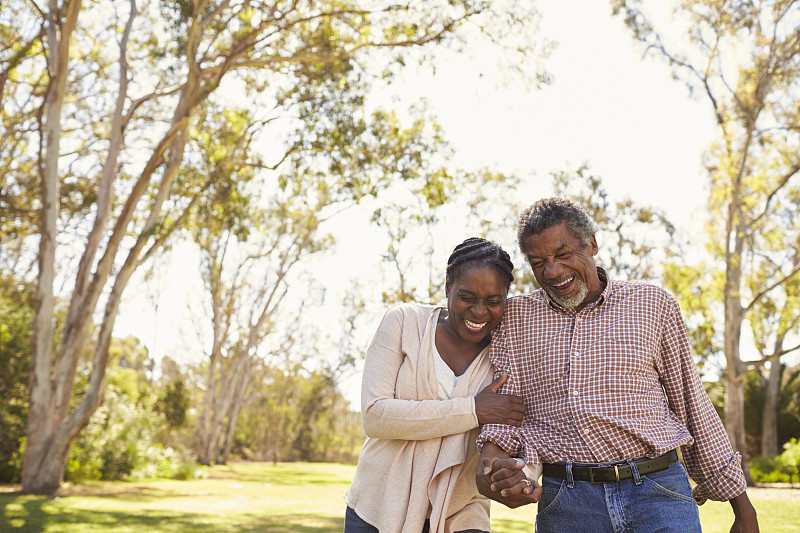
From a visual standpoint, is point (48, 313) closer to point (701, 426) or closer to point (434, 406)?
point (434, 406)

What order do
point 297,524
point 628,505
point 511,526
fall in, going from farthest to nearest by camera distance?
point 511,526 < point 297,524 < point 628,505

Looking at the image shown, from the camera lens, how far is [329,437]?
149 feet

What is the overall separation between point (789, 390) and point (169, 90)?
2006 centimetres

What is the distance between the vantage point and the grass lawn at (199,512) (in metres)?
9.10

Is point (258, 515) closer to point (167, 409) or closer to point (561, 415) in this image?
point (561, 415)

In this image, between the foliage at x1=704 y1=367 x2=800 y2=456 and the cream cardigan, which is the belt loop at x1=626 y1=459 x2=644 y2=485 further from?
the foliage at x1=704 y1=367 x2=800 y2=456

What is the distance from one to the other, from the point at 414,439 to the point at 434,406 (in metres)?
0.18

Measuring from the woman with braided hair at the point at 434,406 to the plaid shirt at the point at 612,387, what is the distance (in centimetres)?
12

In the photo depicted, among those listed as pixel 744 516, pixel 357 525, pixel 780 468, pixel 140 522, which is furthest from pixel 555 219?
pixel 780 468

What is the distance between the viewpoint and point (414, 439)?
3053 mm

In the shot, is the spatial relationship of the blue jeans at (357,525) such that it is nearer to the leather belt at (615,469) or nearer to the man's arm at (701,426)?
the leather belt at (615,469)

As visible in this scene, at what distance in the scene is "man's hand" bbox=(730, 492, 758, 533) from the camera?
3.07m

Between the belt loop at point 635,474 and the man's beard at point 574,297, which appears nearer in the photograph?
the belt loop at point 635,474

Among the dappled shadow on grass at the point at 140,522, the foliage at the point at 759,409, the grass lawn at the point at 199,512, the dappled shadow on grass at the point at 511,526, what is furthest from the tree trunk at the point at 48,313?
the foliage at the point at 759,409
